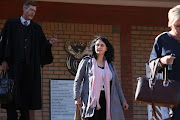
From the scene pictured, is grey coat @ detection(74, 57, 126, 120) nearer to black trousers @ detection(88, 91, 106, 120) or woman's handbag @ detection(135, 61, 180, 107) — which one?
black trousers @ detection(88, 91, 106, 120)

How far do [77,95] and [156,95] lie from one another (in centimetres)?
234

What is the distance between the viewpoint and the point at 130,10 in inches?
452

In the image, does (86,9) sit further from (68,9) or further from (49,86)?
(49,86)

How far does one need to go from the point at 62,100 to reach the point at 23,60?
9.90 feet

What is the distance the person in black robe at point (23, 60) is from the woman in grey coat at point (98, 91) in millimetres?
696

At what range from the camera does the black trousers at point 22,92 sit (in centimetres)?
779

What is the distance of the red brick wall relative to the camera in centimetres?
1083

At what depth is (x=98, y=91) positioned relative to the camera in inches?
296

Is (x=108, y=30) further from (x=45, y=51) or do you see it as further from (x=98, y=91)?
(x=98, y=91)

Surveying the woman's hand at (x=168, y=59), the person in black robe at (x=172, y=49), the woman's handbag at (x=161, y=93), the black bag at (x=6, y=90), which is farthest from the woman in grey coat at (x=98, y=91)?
the woman's hand at (x=168, y=59)

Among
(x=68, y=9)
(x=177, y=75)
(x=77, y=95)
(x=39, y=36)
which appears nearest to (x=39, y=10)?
(x=68, y=9)

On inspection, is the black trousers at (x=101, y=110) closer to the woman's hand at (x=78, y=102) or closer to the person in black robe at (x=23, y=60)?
the woman's hand at (x=78, y=102)

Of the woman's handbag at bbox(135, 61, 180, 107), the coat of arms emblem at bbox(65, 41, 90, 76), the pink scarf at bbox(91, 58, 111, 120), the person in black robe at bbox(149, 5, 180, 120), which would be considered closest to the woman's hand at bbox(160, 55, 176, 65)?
the person in black robe at bbox(149, 5, 180, 120)

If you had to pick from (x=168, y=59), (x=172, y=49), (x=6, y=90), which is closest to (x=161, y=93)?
(x=168, y=59)
